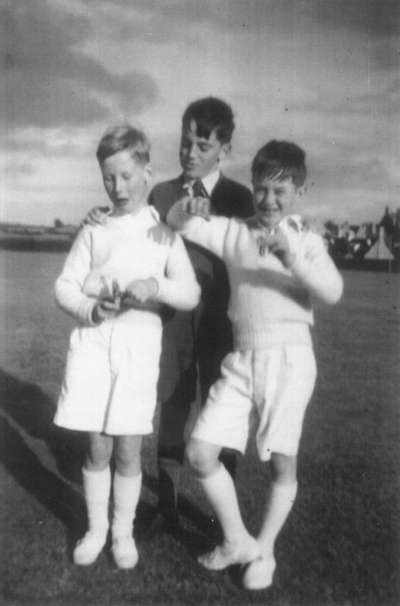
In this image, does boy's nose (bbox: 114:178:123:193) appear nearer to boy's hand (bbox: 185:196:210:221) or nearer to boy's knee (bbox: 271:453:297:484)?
boy's hand (bbox: 185:196:210:221)

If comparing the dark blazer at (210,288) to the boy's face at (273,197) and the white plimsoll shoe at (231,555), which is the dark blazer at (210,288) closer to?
the boy's face at (273,197)

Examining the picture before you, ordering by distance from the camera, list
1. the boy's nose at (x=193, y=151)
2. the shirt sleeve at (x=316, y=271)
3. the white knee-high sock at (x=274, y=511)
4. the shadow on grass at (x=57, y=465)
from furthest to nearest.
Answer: the shadow on grass at (x=57, y=465), the boy's nose at (x=193, y=151), the white knee-high sock at (x=274, y=511), the shirt sleeve at (x=316, y=271)

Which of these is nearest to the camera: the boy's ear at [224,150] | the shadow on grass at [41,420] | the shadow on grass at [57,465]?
the boy's ear at [224,150]

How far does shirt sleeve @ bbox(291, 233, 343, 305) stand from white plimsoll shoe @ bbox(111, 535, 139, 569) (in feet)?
4.17

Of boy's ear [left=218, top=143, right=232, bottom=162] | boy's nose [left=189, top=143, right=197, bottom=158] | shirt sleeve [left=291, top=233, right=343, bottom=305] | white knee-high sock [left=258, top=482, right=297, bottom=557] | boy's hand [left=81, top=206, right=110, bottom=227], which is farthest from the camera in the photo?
boy's ear [left=218, top=143, right=232, bottom=162]

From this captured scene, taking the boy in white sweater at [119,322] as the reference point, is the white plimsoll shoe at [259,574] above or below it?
below

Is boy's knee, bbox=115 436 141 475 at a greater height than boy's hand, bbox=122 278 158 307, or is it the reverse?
boy's hand, bbox=122 278 158 307

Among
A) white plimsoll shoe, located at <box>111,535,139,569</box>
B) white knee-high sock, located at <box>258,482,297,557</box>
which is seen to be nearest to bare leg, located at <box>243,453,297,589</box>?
white knee-high sock, located at <box>258,482,297,557</box>

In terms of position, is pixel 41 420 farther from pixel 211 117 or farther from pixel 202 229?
pixel 211 117

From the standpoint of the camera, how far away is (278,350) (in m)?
2.76

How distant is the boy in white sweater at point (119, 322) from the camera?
111 inches

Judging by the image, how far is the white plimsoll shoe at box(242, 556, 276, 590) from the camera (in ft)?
9.23

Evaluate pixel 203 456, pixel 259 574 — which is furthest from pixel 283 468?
pixel 259 574

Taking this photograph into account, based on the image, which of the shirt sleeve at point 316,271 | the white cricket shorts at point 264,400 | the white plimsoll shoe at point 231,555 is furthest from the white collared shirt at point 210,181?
the white plimsoll shoe at point 231,555
